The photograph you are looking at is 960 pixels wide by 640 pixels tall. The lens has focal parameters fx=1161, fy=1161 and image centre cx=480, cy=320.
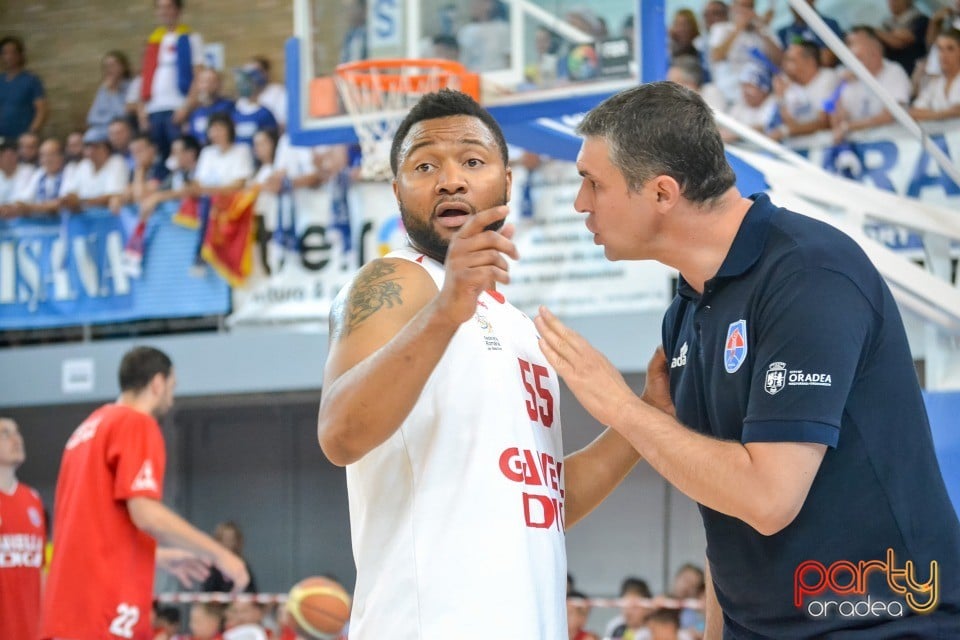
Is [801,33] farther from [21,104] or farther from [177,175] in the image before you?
[21,104]

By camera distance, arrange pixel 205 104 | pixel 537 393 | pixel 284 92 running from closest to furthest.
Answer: pixel 537 393 < pixel 284 92 < pixel 205 104

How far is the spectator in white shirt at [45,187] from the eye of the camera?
14.1 m

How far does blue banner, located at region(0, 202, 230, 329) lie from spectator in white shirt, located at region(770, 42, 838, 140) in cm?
628

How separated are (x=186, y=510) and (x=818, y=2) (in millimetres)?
9540

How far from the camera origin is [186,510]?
14703 millimetres

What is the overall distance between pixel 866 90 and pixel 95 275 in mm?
8673

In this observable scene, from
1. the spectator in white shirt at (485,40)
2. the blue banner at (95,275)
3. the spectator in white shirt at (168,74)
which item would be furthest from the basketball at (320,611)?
the spectator in white shirt at (168,74)

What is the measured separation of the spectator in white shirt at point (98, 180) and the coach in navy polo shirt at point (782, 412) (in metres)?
11.6

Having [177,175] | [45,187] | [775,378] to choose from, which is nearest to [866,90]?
[177,175]

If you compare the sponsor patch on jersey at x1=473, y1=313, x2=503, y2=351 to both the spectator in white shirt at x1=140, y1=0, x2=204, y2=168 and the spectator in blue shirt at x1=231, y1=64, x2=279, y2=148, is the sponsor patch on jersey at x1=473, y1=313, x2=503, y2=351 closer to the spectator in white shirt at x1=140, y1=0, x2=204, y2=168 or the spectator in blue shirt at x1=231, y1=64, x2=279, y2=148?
the spectator in blue shirt at x1=231, y1=64, x2=279, y2=148

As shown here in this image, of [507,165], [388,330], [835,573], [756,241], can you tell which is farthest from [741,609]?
[507,165]

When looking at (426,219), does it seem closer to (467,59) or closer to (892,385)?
(892,385)

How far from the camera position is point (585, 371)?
10.00 ft

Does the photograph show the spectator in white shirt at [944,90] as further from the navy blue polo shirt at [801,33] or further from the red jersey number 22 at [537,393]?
the red jersey number 22 at [537,393]
